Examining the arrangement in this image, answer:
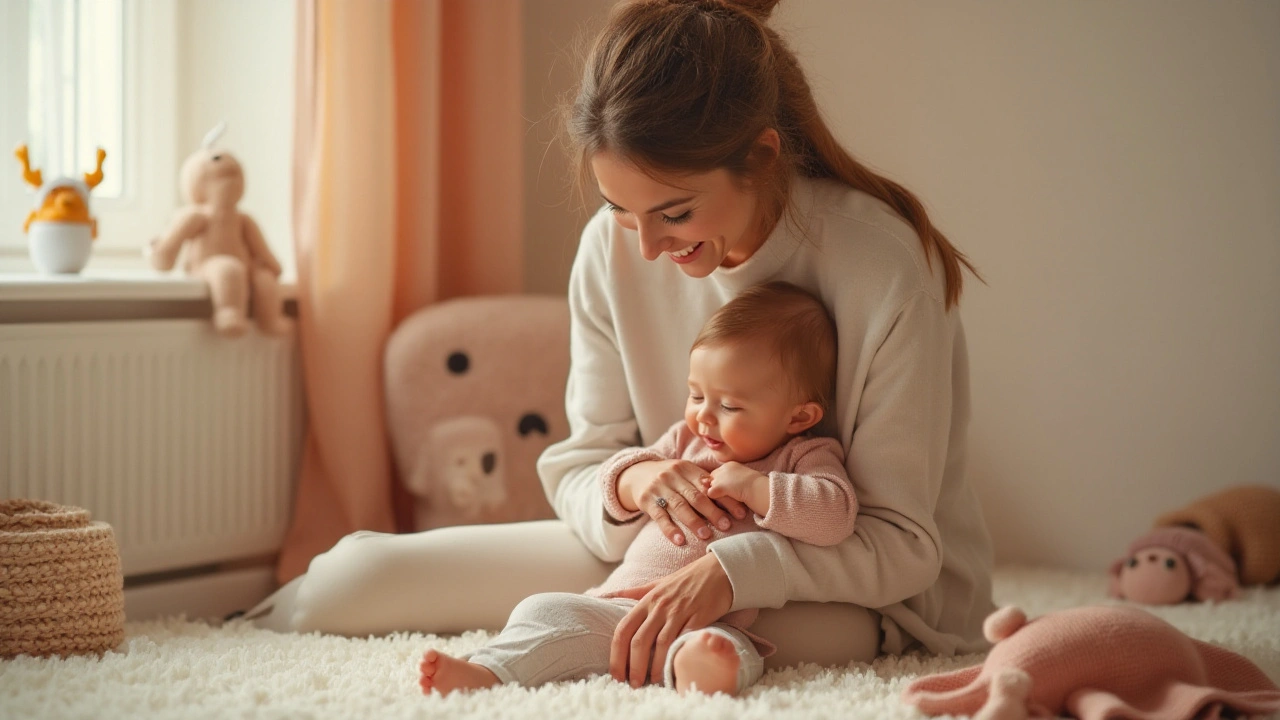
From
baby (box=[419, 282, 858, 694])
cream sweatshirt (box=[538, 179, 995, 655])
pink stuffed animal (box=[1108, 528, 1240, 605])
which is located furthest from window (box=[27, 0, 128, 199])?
pink stuffed animal (box=[1108, 528, 1240, 605])

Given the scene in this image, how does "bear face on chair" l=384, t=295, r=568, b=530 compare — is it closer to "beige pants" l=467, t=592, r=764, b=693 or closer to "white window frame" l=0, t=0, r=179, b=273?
"white window frame" l=0, t=0, r=179, b=273

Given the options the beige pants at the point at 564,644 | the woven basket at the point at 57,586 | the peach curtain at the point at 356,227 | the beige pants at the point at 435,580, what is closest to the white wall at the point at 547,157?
the peach curtain at the point at 356,227

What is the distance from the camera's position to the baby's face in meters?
1.44

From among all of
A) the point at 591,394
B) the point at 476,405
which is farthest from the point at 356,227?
→ the point at 591,394

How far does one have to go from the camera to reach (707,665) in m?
1.26

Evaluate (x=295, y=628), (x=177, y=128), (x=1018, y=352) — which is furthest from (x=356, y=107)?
(x=1018, y=352)

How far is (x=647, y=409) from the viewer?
1.71m

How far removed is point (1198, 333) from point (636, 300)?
1173 mm

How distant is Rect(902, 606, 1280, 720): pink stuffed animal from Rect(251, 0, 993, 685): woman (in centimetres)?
24

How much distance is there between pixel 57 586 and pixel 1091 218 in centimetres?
186

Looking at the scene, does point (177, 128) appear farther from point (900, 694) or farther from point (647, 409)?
point (900, 694)

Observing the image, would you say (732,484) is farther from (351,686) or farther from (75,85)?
(75,85)

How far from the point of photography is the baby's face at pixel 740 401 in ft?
4.71

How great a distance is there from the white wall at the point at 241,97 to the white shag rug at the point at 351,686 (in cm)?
107
